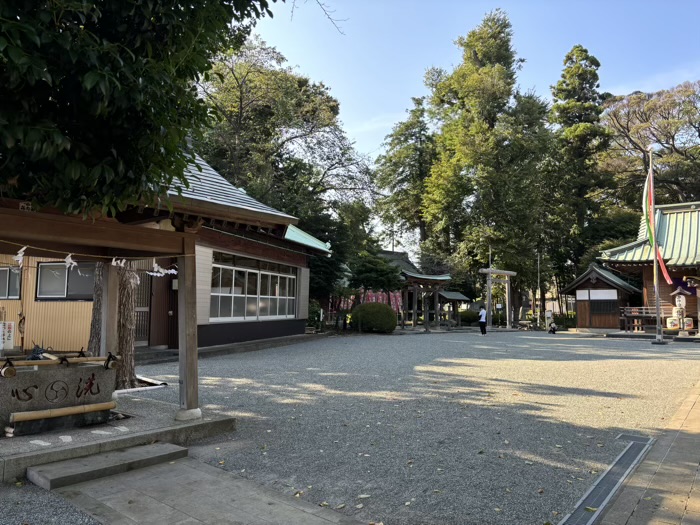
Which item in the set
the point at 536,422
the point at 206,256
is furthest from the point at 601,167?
the point at 536,422

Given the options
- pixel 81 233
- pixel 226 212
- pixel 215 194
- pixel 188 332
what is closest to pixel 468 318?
pixel 215 194

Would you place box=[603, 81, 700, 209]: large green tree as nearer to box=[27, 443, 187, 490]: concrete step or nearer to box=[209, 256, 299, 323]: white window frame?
box=[209, 256, 299, 323]: white window frame

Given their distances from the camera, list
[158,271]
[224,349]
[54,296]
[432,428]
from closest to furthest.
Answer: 1. [432,428]
2. [158,271]
3. [54,296]
4. [224,349]

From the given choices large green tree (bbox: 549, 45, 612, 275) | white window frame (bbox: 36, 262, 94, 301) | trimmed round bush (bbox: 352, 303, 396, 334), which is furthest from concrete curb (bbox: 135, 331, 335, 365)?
large green tree (bbox: 549, 45, 612, 275)

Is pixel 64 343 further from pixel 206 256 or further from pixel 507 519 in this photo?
pixel 507 519

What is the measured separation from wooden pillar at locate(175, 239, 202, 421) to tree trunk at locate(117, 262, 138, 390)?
90.1 inches

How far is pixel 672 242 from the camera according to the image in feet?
82.3

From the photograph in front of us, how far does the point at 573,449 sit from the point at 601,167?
34.9 m

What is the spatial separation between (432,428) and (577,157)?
3529 cm

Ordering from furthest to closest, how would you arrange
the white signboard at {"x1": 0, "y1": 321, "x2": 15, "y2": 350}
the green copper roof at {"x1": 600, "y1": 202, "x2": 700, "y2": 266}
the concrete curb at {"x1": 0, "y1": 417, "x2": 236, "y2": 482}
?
the green copper roof at {"x1": 600, "y1": 202, "x2": 700, "y2": 266}, the white signboard at {"x1": 0, "y1": 321, "x2": 15, "y2": 350}, the concrete curb at {"x1": 0, "y1": 417, "x2": 236, "y2": 482}

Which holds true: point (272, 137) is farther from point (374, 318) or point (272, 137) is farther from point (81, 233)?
point (81, 233)

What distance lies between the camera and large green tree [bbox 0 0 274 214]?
7.97 ft

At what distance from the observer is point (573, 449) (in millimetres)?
4922

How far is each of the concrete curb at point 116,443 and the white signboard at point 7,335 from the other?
6.73 m
